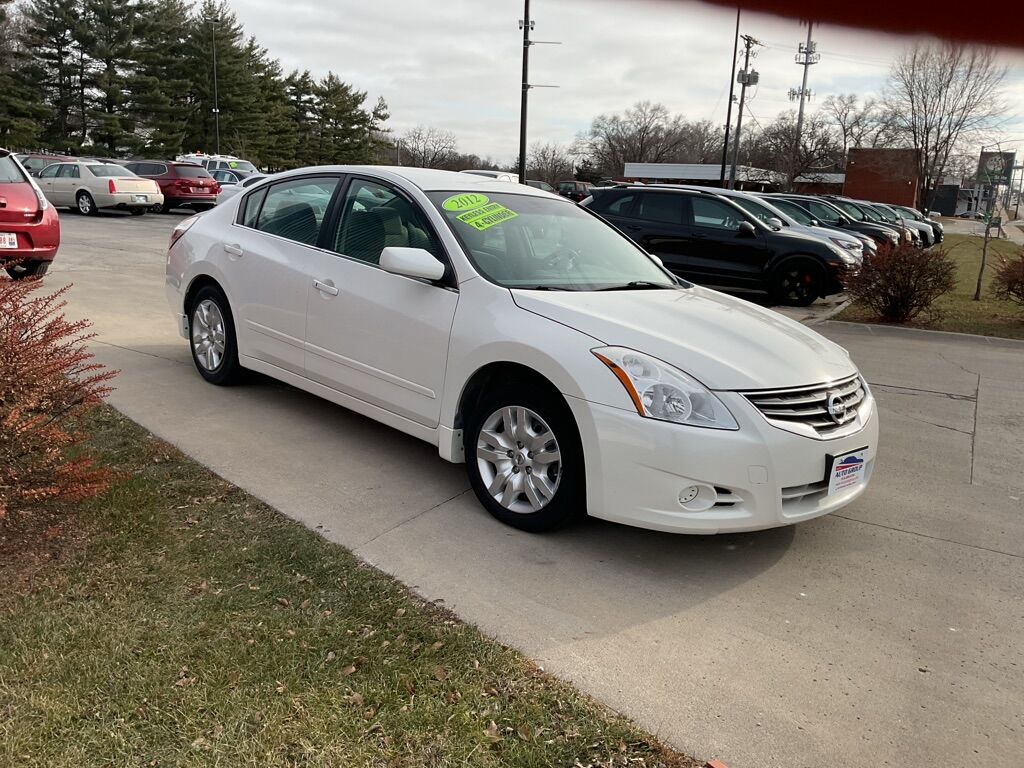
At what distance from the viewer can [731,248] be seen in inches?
448

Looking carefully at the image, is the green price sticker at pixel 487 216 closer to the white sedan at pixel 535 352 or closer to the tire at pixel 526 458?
the white sedan at pixel 535 352

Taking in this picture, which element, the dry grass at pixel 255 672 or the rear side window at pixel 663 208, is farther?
the rear side window at pixel 663 208

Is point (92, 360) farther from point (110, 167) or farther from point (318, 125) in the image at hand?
point (318, 125)

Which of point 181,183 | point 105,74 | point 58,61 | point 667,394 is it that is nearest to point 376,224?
point 667,394

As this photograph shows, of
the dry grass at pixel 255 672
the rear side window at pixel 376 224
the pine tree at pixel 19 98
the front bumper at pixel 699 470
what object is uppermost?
the pine tree at pixel 19 98

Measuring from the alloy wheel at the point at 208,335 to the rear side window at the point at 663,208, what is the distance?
24.5 ft

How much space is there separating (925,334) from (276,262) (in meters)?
7.96

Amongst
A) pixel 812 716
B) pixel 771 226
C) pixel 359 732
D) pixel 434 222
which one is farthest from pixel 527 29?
pixel 771 226

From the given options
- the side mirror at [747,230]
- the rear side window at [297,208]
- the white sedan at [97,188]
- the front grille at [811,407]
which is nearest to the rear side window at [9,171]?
the rear side window at [297,208]

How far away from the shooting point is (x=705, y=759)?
233 centimetres

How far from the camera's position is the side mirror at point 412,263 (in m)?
3.96

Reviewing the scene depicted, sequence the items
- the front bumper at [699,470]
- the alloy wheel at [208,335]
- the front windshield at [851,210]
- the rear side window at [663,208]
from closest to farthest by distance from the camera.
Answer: the front bumper at [699,470] < the alloy wheel at [208,335] < the rear side window at [663,208] < the front windshield at [851,210]

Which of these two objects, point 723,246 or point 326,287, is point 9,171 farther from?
point 723,246

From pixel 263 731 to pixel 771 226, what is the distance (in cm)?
1087
